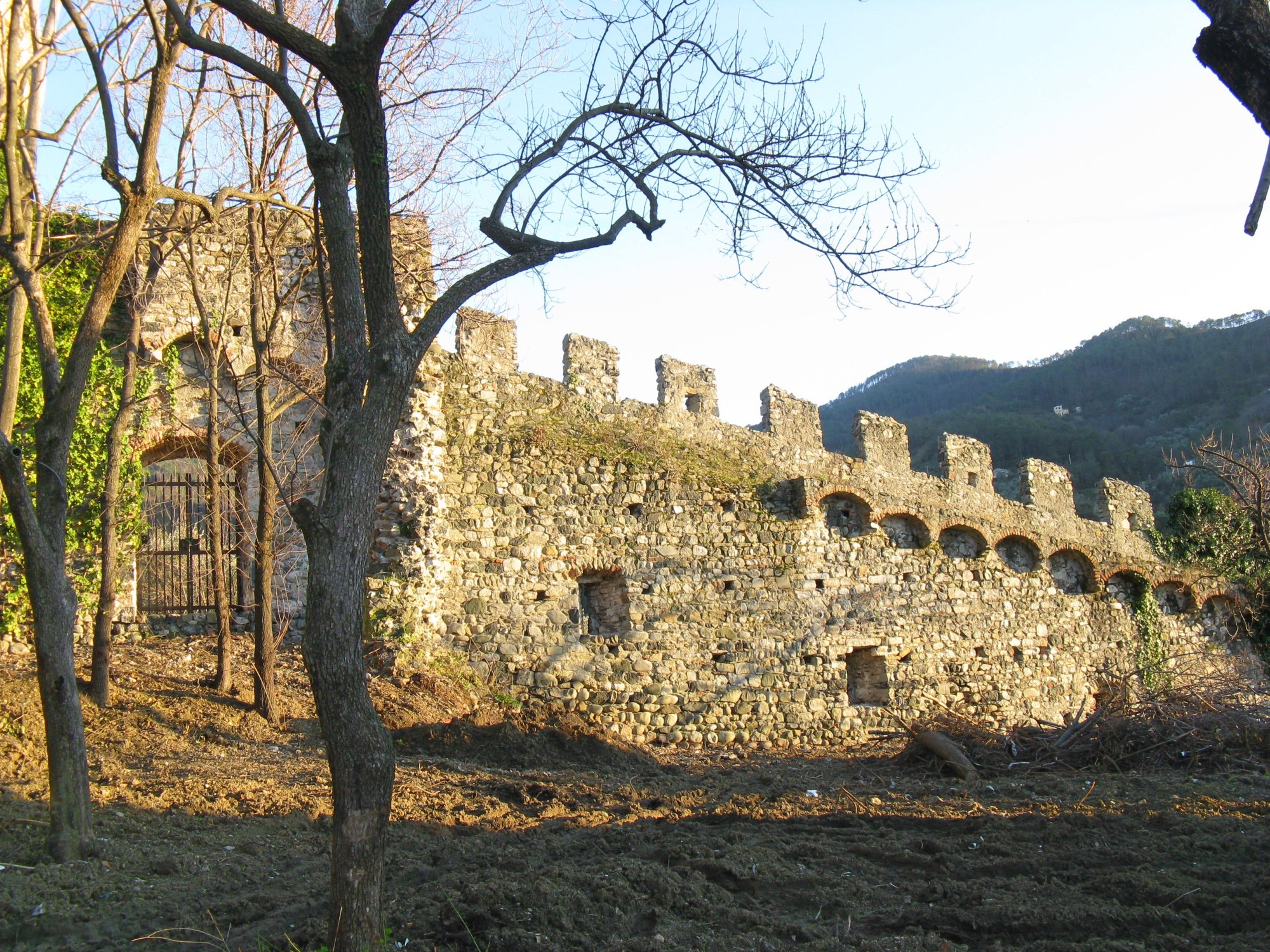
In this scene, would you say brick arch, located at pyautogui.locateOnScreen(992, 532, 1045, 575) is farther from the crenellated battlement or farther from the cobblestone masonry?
the crenellated battlement

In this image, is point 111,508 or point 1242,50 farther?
point 111,508

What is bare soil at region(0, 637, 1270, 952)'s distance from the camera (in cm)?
421

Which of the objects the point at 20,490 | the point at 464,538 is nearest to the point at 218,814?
the point at 20,490

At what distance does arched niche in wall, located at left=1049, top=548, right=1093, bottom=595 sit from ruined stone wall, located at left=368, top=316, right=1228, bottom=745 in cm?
17

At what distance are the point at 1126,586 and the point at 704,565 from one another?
7.79 m

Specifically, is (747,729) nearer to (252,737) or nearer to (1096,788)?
(1096,788)

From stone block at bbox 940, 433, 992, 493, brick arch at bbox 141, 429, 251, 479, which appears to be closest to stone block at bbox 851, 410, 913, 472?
stone block at bbox 940, 433, 992, 493

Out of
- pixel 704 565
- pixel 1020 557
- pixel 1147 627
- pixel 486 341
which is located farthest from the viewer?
pixel 1147 627

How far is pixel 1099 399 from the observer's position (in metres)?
36.3

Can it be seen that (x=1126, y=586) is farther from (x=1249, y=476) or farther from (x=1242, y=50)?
(x=1242, y=50)

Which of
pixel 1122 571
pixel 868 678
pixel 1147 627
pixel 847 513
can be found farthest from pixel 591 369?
pixel 1147 627

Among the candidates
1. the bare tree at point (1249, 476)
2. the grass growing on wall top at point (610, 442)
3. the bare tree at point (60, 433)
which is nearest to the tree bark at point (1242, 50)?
the bare tree at point (60, 433)

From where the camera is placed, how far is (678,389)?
39.5 ft

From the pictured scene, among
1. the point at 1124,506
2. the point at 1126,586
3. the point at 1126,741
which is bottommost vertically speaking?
the point at 1126,741
